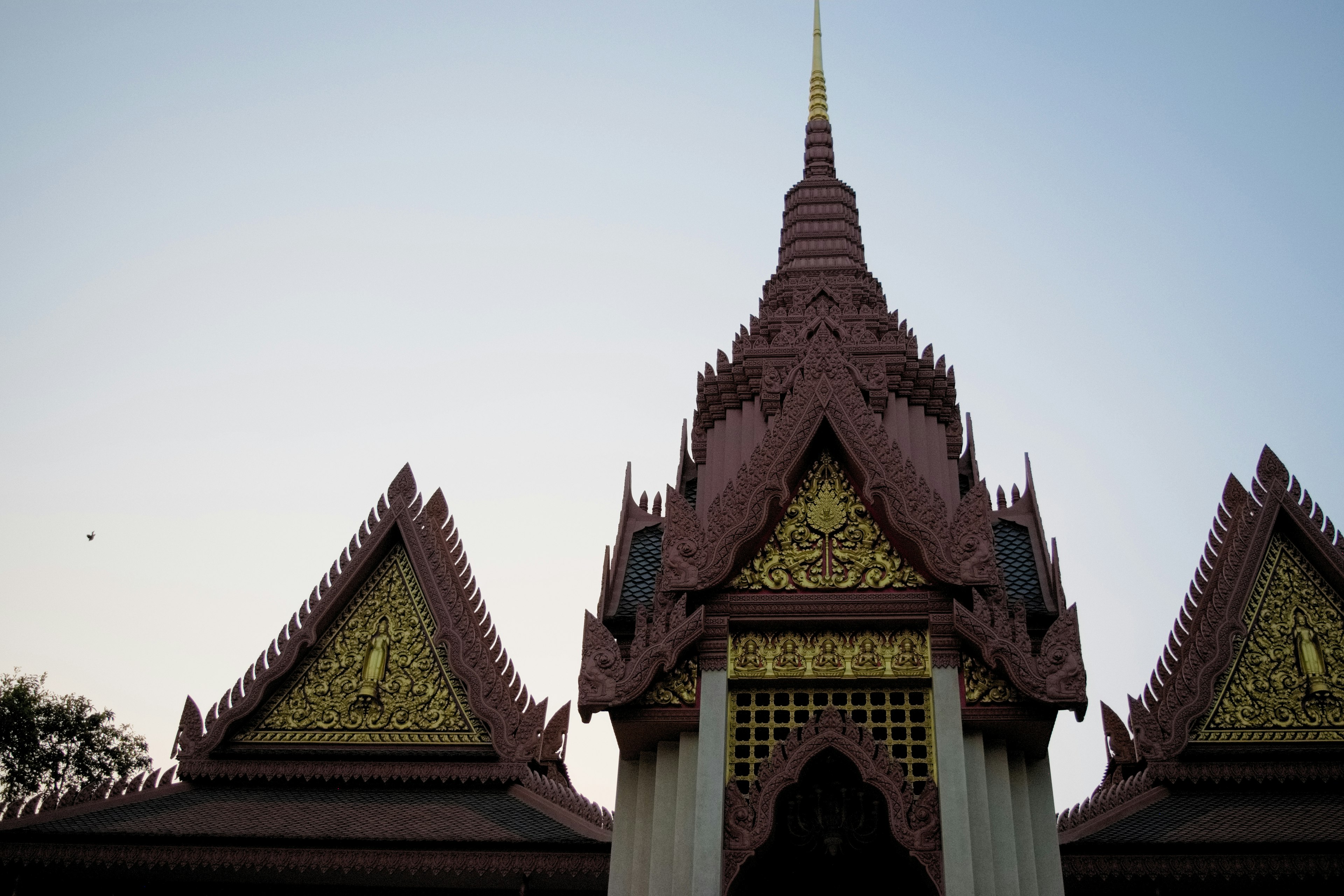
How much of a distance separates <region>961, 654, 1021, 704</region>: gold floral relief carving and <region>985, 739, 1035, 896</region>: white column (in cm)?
38

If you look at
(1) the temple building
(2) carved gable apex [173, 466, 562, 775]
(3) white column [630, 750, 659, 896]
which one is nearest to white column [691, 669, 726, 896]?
(1) the temple building

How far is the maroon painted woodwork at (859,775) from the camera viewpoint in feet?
32.3

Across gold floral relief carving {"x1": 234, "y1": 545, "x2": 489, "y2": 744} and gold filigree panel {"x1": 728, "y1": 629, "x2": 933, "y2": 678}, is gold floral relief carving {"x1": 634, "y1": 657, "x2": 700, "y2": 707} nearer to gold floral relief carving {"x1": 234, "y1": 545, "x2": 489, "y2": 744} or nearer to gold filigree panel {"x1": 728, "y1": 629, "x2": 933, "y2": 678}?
gold filigree panel {"x1": 728, "y1": 629, "x2": 933, "y2": 678}

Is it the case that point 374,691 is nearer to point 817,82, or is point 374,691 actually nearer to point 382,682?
point 382,682

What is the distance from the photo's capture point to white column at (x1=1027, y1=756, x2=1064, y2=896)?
33.8ft

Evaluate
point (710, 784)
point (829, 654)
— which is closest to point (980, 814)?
point (829, 654)

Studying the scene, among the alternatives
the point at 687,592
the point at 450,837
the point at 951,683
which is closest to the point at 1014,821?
the point at 951,683

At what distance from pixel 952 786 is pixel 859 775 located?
723mm

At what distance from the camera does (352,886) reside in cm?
1259

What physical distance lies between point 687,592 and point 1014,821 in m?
3.06

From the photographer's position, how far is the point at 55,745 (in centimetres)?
2378

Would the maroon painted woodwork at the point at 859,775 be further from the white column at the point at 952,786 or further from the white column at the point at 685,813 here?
the white column at the point at 685,813

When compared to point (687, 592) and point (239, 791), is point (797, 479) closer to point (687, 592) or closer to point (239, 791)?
point (687, 592)

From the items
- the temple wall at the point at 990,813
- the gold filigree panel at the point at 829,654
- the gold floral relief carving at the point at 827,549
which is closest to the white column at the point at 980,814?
the temple wall at the point at 990,813
